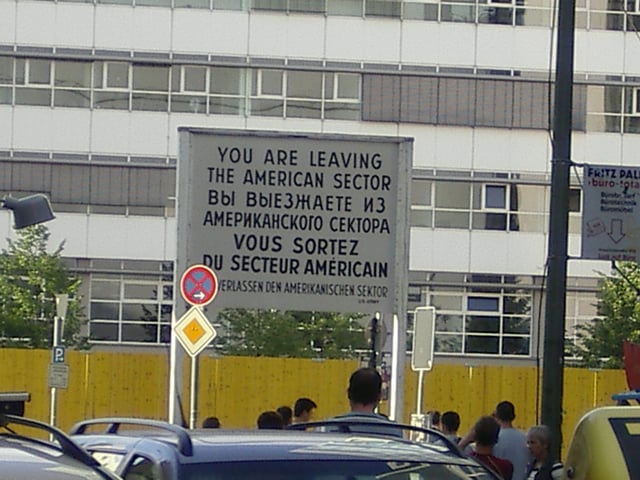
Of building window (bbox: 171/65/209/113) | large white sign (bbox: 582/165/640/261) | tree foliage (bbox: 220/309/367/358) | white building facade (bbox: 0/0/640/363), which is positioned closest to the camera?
large white sign (bbox: 582/165/640/261)

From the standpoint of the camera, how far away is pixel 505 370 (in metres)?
36.8

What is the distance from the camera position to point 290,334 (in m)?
39.6

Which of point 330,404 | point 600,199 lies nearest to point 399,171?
point 600,199

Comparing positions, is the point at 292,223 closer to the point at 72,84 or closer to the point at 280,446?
the point at 280,446

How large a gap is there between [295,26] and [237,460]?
125ft

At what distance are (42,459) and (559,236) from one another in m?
9.09

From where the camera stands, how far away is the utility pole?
12648mm

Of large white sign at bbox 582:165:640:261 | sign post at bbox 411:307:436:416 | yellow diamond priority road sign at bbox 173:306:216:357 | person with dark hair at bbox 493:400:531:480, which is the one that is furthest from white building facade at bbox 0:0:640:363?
person with dark hair at bbox 493:400:531:480

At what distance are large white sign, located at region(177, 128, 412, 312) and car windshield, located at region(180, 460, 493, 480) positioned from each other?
38.7 ft

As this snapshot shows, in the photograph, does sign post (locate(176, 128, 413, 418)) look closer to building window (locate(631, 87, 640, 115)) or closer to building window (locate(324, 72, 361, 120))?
building window (locate(324, 72, 361, 120))

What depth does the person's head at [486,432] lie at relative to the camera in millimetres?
10906

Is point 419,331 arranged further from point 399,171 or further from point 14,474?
point 14,474

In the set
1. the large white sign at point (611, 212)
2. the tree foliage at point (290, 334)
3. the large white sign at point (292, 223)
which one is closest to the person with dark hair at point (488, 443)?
the large white sign at point (611, 212)

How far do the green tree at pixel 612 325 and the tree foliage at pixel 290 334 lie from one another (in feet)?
19.7
